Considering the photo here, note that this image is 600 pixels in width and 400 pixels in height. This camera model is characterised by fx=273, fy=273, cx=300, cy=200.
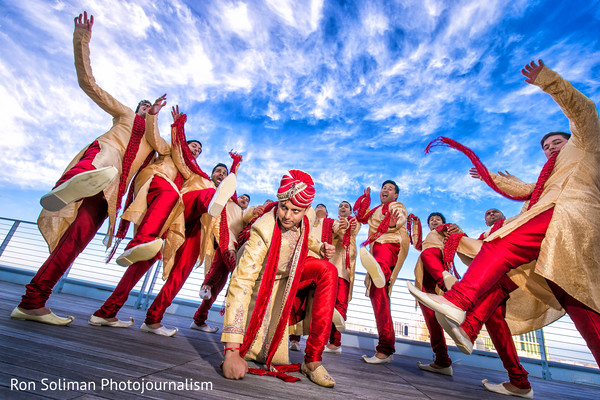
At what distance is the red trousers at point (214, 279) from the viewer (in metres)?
3.13

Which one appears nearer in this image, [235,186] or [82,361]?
[82,361]

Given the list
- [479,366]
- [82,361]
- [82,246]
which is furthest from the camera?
[479,366]

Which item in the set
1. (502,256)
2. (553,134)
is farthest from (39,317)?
(553,134)

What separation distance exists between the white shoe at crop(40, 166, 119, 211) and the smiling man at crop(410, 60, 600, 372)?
78.3 inches

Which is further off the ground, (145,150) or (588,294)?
(145,150)

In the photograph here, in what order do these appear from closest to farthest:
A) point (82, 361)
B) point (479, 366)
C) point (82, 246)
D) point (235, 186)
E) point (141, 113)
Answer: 1. point (82, 361)
2. point (82, 246)
3. point (235, 186)
4. point (141, 113)
5. point (479, 366)

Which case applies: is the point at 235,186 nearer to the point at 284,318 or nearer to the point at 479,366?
the point at 284,318

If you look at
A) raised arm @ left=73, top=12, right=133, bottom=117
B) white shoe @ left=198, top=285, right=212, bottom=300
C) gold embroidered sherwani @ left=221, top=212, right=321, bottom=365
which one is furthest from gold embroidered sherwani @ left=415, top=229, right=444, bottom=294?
raised arm @ left=73, top=12, right=133, bottom=117

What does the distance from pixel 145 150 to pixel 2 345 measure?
68.4 inches

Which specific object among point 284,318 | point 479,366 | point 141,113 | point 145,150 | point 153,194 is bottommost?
point 479,366

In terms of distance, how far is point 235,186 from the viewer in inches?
92.9

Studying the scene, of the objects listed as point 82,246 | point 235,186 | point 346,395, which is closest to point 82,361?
point 346,395

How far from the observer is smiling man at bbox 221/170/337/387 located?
4.78 ft

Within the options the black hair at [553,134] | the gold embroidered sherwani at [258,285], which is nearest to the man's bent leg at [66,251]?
the gold embroidered sherwani at [258,285]
